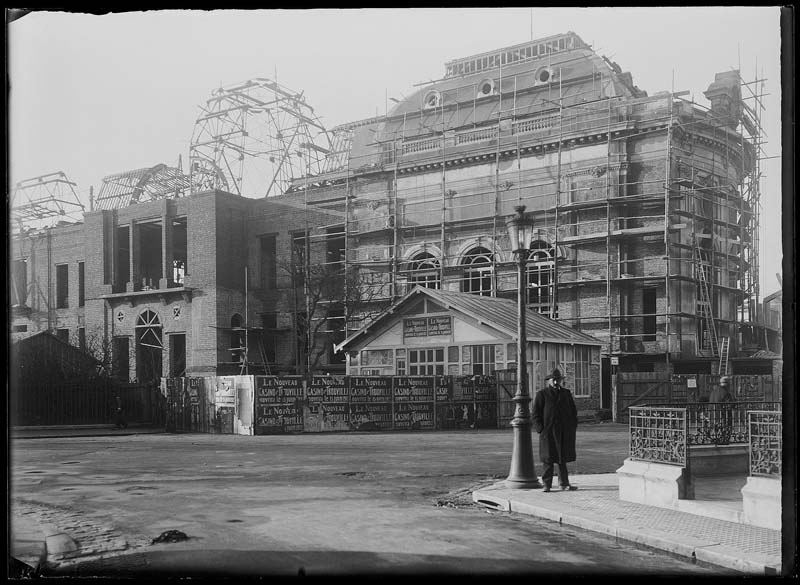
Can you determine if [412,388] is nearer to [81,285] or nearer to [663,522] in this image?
[663,522]

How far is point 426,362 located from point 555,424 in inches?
655

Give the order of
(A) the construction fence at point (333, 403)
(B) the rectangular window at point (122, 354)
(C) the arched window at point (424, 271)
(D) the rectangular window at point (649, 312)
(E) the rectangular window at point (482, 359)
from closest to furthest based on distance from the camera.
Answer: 1. (A) the construction fence at point (333, 403)
2. (E) the rectangular window at point (482, 359)
3. (D) the rectangular window at point (649, 312)
4. (C) the arched window at point (424, 271)
5. (B) the rectangular window at point (122, 354)

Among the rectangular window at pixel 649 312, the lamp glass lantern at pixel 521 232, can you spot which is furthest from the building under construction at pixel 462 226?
the lamp glass lantern at pixel 521 232

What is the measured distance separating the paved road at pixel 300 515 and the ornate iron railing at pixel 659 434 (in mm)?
1881

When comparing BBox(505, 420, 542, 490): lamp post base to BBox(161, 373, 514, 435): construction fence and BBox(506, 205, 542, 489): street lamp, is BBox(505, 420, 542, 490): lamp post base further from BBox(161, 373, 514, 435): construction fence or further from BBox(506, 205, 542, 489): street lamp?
BBox(161, 373, 514, 435): construction fence

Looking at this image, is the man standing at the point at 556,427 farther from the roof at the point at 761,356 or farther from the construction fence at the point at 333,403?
the roof at the point at 761,356

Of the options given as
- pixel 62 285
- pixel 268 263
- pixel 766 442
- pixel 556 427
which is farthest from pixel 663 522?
pixel 62 285

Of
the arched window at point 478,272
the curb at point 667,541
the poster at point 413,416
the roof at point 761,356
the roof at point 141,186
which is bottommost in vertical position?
the poster at point 413,416

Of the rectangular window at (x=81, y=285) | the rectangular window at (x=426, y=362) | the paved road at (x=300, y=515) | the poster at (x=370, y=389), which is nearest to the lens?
the paved road at (x=300, y=515)

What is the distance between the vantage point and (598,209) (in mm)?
33875

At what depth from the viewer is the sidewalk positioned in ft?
24.1

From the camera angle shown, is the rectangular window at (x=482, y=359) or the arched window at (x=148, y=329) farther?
the arched window at (x=148, y=329)

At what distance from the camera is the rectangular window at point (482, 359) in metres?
27.0

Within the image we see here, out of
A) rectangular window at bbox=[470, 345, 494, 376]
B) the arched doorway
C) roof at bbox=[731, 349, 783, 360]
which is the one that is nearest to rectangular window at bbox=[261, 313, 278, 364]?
the arched doorway
